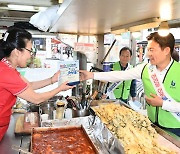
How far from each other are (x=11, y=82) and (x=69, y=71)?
0.43 m

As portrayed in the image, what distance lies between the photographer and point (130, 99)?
11.9ft

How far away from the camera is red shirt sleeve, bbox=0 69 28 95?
62.1 inches

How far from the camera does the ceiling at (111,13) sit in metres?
1.11

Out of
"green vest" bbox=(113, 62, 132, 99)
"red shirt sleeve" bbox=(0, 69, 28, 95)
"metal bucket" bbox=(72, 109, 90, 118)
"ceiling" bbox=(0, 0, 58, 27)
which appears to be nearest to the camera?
"red shirt sleeve" bbox=(0, 69, 28, 95)

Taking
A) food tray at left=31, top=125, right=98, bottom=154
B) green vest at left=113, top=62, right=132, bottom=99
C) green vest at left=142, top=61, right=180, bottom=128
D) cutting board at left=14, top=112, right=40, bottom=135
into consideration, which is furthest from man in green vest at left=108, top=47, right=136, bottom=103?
food tray at left=31, top=125, right=98, bottom=154

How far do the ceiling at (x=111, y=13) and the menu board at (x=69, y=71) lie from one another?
1.13ft

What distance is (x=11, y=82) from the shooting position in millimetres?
1581

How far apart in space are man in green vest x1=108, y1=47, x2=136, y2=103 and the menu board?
1773 millimetres

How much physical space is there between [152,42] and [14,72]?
45.6 inches

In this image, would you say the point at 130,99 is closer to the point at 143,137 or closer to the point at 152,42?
the point at 152,42

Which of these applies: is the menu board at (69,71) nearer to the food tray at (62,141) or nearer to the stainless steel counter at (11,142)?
the food tray at (62,141)

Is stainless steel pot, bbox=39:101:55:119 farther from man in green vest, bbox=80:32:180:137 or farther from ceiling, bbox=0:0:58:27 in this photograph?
ceiling, bbox=0:0:58:27

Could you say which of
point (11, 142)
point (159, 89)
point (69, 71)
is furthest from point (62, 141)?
point (159, 89)

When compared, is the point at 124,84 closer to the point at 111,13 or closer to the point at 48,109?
the point at 48,109
